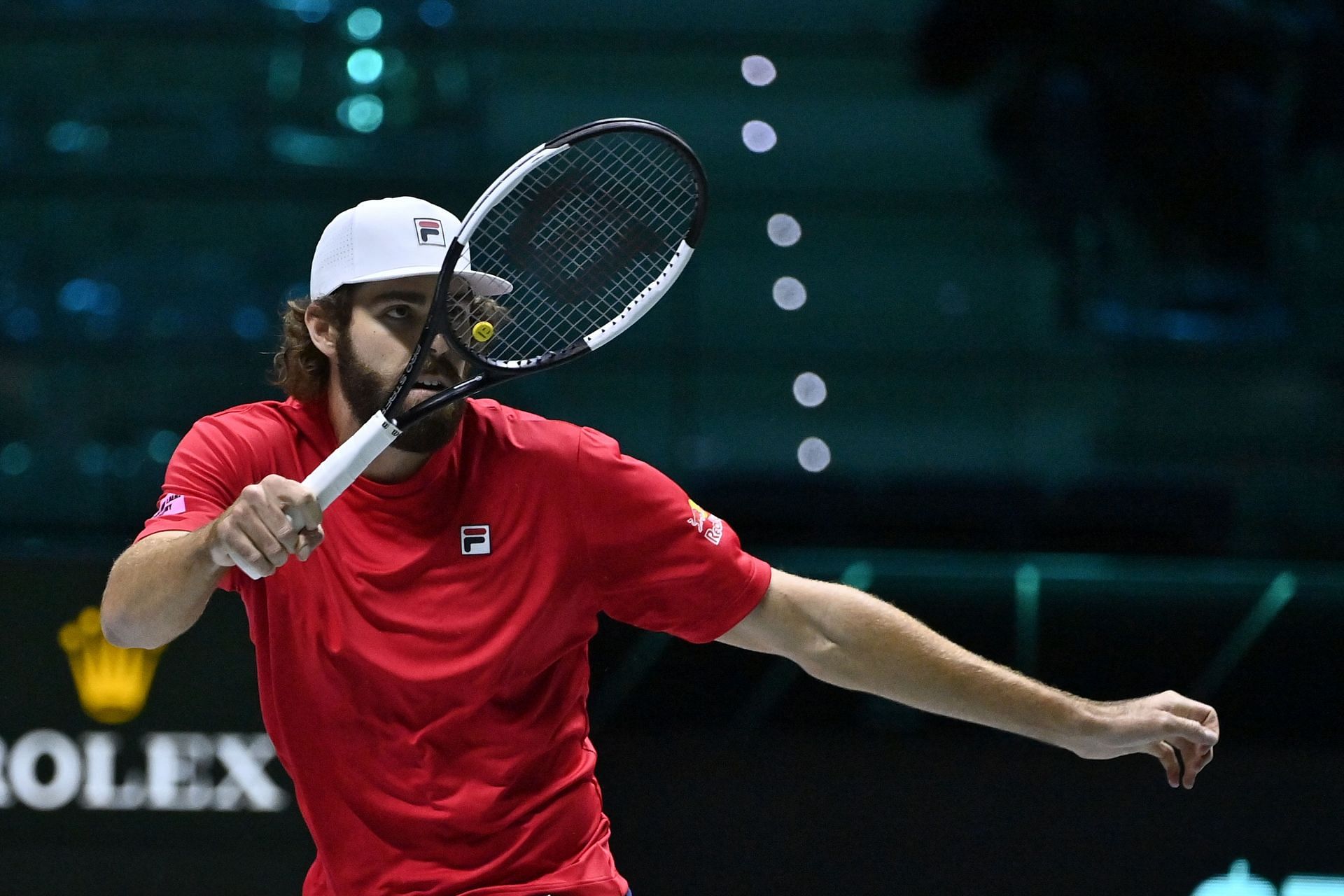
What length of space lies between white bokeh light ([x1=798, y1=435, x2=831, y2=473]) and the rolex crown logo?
1.55m

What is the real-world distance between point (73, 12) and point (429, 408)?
234 cm

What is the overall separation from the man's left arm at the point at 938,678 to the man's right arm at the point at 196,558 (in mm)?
791

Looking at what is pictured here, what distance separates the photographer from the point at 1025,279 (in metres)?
3.97

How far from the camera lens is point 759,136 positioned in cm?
400

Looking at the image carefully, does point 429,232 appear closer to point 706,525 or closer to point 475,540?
point 475,540

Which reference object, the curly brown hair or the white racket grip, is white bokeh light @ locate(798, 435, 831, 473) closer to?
the curly brown hair

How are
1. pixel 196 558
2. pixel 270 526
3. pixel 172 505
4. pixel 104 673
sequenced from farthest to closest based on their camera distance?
1. pixel 104 673
2. pixel 172 505
3. pixel 196 558
4. pixel 270 526

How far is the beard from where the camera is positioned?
2.27 m

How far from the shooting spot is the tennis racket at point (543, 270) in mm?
2158

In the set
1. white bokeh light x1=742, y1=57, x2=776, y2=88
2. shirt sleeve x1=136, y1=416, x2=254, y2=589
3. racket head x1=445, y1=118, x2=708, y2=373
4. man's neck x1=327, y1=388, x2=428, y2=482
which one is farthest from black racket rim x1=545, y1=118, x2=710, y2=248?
white bokeh light x1=742, y1=57, x2=776, y2=88

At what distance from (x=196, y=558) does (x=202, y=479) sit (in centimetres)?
28

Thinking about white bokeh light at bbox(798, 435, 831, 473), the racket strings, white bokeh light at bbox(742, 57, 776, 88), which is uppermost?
white bokeh light at bbox(742, 57, 776, 88)

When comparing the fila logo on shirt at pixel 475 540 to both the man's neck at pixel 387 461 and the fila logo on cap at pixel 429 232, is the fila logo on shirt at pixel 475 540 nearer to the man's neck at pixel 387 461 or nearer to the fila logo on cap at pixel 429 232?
the man's neck at pixel 387 461

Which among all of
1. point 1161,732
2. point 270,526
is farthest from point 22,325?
point 1161,732
